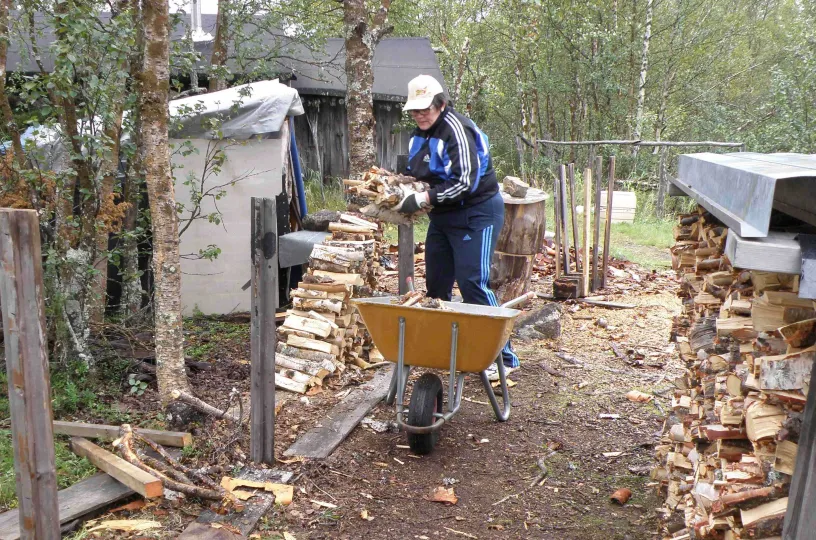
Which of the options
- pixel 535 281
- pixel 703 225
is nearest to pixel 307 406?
pixel 703 225

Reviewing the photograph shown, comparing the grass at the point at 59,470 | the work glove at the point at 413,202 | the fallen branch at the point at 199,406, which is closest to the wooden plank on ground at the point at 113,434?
the grass at the point at 59,470

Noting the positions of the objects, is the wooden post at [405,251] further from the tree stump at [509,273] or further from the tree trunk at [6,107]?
the tree trunk at [6,107]

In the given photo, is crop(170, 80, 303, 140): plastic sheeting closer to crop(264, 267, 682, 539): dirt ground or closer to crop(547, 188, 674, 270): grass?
crop(264, 267, 682, 539): dirt ground

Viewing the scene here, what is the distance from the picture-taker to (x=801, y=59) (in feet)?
47.2

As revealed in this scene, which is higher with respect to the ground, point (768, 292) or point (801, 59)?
point (801, 59)

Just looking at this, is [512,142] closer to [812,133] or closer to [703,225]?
[812,133]

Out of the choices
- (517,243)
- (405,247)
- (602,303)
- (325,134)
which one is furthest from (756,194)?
(325,134)

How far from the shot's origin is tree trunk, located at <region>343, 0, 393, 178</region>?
7.38m

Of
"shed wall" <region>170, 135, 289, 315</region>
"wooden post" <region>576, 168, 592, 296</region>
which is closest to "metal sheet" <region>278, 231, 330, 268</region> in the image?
"shed wall" <region>170, 135, 289, 315</region>

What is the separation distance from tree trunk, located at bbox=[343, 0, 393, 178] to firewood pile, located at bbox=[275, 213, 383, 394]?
99.7 inches

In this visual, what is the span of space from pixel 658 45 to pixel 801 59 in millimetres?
4017

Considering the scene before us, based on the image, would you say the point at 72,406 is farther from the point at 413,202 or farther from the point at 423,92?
the point at 423,92

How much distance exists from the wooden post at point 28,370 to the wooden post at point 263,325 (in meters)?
1.14

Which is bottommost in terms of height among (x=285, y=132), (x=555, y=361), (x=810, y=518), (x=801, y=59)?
(x=555, y=361)
